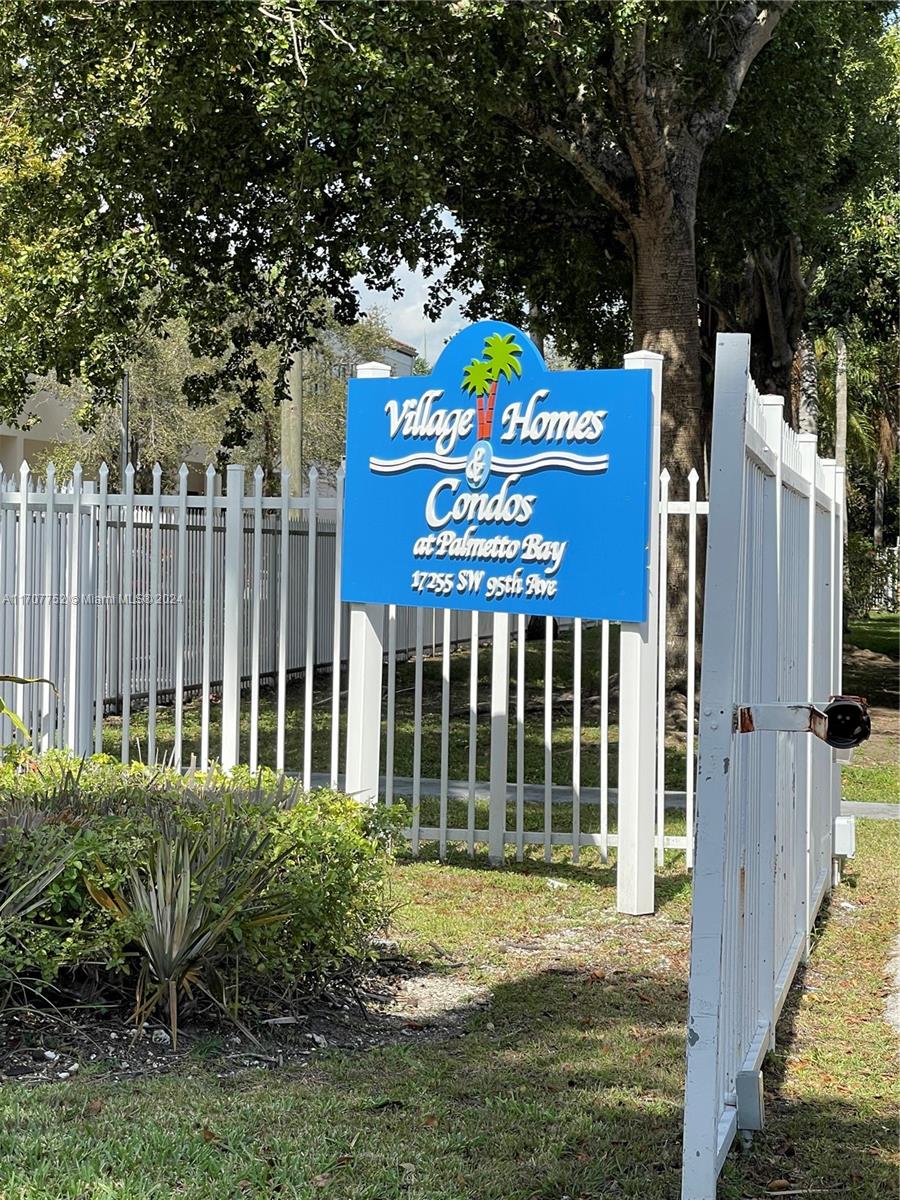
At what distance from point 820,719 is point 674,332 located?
504 inches

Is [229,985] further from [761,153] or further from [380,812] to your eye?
[761,153]

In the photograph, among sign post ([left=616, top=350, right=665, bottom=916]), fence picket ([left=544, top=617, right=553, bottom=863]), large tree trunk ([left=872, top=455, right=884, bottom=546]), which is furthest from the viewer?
large tree trunk ([left=872, top=455, right=884, bottom=546])

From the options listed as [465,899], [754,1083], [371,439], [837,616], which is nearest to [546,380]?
[371,439]

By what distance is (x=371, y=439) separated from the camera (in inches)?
334

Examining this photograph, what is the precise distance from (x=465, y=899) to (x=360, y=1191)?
4.22 metres

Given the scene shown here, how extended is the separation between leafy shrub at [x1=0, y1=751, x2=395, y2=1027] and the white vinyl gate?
172 cm

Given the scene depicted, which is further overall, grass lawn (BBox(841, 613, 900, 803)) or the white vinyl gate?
grass lawn (BBox(841, 613, 900, 803))

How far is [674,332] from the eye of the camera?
1589cm

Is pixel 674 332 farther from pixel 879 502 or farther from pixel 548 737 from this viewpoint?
pixel 879 502

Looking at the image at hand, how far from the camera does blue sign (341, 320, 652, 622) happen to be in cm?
754

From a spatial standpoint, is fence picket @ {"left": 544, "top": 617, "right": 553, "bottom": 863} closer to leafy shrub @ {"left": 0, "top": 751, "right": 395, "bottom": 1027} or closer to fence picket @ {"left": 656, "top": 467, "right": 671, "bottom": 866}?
fence picket @ {"left": 656, "top": 467, "right": 671, "bottom": 866}

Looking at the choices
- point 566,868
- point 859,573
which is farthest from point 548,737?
point 859,573

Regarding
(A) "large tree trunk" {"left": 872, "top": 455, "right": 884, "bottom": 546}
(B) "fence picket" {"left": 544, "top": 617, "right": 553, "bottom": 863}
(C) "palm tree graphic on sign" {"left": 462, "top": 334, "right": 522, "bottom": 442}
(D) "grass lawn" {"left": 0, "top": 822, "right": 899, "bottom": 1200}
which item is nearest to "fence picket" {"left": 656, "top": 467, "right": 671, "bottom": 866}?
(B) "fence picket" {"left": 544, "top": 617, "right": 553, "bottom": 863}

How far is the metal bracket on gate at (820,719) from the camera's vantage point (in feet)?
11.6
